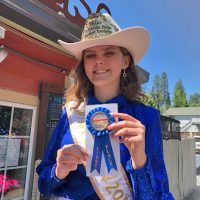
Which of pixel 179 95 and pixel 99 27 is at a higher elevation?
pixel 179 95

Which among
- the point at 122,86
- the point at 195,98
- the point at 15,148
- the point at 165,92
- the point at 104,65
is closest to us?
the point at 104,65

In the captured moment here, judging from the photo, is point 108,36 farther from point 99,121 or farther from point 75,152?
point 75,152

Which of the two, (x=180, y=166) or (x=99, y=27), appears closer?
(x=99, y=27)

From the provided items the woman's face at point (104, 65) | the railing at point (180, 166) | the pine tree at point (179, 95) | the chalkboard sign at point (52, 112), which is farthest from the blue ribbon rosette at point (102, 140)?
the pine tree at point (179, 95)

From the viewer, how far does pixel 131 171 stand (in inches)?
48.5

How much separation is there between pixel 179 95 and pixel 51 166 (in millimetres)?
89323

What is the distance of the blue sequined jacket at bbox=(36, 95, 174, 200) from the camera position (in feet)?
3.92

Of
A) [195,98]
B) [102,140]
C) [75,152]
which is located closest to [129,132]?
[102,140]

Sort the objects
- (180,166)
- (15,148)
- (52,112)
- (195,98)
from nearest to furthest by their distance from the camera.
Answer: (15,148) < (52,112) < (180,166) < (195,98)

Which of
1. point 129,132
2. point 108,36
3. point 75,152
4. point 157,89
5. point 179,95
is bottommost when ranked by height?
point 75,152

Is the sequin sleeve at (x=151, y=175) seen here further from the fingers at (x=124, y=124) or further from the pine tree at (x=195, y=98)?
the pine tree at (x=195, y=98)

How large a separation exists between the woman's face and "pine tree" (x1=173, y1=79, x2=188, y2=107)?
85002 millimetres

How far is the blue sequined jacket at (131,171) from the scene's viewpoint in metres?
1.20

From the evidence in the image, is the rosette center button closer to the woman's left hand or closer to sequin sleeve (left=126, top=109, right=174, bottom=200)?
the woman's left hand
